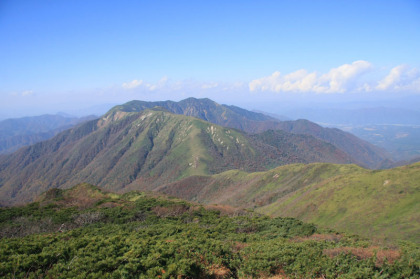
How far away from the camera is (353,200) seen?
78.1m

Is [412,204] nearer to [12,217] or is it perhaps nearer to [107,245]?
[107,245]

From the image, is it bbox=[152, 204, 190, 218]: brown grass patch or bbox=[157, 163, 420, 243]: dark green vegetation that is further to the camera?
bbox=[157, 163, 420, 243]: dark green vegetation

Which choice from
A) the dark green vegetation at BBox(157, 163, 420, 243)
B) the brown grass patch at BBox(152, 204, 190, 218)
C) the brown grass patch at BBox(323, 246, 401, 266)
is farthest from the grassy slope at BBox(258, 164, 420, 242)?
the brown grass patch at BBox(152, 204, 190, 218)

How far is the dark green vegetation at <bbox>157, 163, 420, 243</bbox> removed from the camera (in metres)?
60.5

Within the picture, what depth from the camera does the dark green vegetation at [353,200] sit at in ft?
198

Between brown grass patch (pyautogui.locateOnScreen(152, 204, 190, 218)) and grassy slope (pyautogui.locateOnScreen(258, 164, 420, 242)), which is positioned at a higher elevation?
brown grass patch (pyautogui.locateOnScreen(152, 204, 190, 218))

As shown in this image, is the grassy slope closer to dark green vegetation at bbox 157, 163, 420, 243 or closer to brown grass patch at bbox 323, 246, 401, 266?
dark green vegetation at bbox 157, 163, 420, 243

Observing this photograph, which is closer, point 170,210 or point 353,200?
point 170,210

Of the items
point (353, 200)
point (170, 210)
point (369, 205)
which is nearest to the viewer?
point (170, 210)

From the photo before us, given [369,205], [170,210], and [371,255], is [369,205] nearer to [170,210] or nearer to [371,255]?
[371,255]

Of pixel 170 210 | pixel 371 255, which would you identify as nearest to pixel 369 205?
pixel 371 255

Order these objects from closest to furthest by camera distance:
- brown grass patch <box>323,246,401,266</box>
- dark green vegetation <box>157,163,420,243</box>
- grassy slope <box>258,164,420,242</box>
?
brown grass patch <box>323,246,401,266</box>, grassy slope <box>258,164,420,242</box>, dark green vegetation <box>157,163,420,243</box>

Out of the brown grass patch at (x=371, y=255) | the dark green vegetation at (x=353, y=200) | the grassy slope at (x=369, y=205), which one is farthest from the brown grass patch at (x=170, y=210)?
the grassy slope at (x=369, y=205)

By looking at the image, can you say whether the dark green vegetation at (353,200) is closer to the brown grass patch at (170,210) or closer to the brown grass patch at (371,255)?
the brown grass patch at (371,255)
